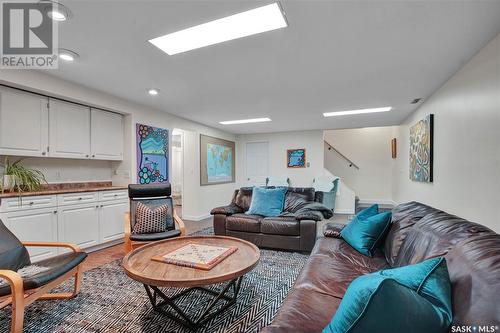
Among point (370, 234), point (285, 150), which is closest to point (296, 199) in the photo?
point (370, 234)

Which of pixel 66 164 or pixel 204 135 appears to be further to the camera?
pixel 204 135

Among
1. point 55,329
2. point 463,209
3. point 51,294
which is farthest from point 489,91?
point 51,294

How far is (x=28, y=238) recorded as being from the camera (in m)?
2.71

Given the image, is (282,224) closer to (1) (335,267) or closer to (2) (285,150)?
(1) (335,267)

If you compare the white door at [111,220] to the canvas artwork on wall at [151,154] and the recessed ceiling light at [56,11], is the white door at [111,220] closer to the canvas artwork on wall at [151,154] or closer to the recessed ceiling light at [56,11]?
the canvas artwork on wall at [151,154]

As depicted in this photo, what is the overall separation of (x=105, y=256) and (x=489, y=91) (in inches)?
182

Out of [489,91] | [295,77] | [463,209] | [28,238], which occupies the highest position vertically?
[295,77]

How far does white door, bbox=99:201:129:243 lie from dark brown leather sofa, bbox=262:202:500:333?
3.05m

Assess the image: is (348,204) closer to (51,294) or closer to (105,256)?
(105,256)

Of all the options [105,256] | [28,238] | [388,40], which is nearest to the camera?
[388,40]

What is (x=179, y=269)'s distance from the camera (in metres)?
1.71

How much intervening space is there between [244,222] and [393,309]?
2.87 m

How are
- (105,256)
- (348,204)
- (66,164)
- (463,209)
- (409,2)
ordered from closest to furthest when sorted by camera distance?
(409,2), (463,209), (105,256), (66,164), (348,204)

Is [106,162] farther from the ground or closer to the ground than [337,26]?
closer to the ground
